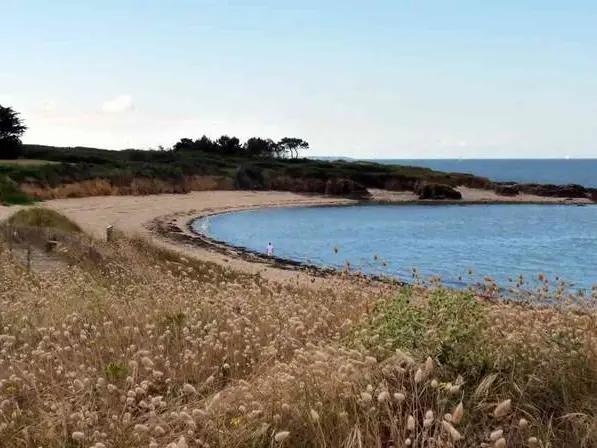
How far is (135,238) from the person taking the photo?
2634 centimetres

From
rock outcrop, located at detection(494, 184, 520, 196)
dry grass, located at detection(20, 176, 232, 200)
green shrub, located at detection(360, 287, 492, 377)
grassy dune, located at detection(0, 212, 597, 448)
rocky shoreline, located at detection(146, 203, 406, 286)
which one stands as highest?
green shrub, located at detection(360, 287, 492, 377)

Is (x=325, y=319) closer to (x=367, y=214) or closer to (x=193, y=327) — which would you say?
(x=193, y=327)

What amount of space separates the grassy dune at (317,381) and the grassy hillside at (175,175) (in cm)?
4881

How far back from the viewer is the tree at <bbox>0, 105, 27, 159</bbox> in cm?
7038

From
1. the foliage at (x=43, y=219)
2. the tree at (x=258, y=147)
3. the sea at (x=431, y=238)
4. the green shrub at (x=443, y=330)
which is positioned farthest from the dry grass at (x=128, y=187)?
the green shrub at (x=443, y=330)

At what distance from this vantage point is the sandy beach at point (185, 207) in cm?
3172

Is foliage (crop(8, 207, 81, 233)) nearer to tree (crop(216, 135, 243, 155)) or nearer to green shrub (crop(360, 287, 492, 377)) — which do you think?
green shrub (crop(360, 287, 492, 377))

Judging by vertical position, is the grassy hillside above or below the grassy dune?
below

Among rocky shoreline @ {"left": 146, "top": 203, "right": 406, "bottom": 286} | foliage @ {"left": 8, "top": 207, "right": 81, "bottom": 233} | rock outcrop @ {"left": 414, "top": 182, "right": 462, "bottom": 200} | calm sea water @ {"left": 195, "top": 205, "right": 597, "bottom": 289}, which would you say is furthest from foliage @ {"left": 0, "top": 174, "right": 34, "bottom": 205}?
rock outcrop @ {"left": 414, "top": 182, "right": 462, "bottom": 200}

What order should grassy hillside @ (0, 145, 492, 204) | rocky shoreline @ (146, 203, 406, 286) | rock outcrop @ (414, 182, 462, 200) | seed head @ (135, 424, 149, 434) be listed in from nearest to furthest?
seed head @ (135, 424, 149, 434), rocky shoreline @ (146, 203, 406, 286), grassy hillside @ (0, 145, 492, 204), rock outcrop @ (414, 182, 462, 200)

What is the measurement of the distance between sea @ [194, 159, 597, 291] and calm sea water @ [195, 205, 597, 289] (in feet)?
0.16

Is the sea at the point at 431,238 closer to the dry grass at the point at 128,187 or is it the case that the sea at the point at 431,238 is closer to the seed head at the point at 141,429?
the dry grass at the point at 128,187

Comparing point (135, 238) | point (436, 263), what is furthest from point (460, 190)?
point (135, 238)

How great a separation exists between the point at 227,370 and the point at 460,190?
289 ft
